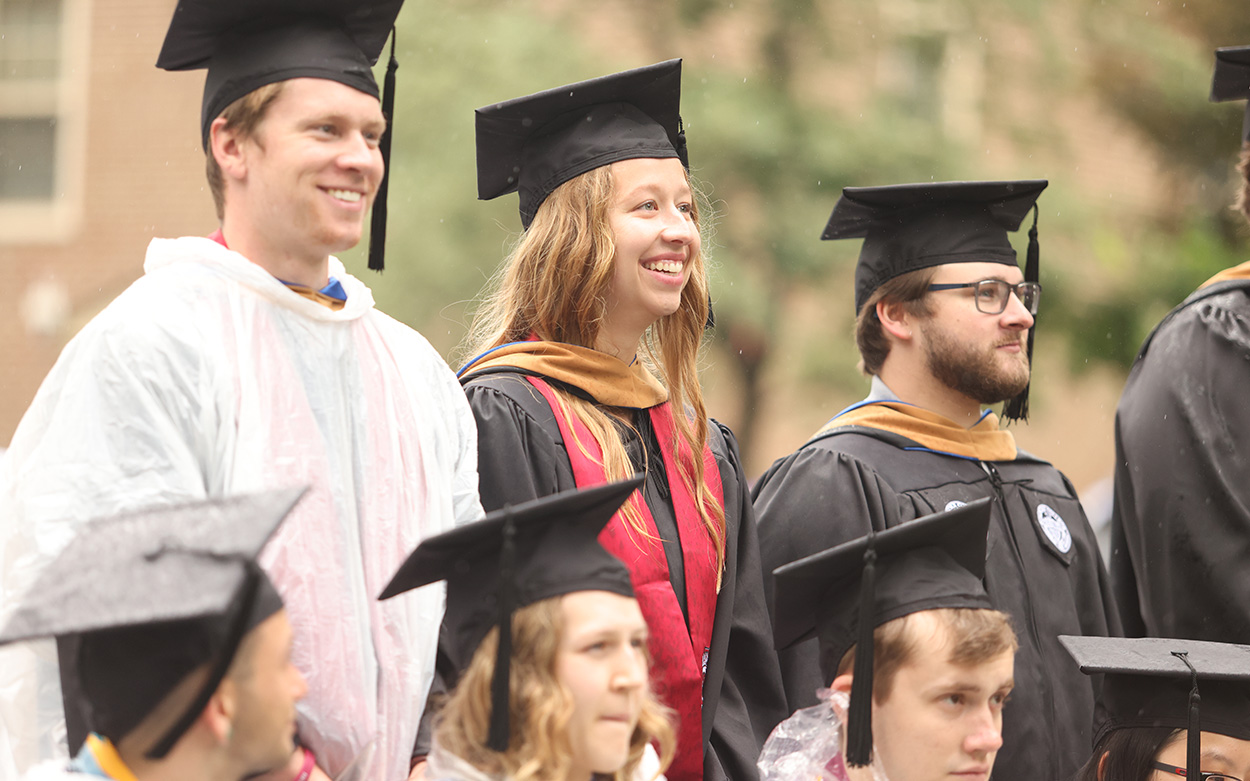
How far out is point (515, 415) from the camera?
3430mm

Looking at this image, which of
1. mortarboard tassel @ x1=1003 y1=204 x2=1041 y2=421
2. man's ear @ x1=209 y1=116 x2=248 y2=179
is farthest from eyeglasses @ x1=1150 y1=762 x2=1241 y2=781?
man's ear @ x1=209 y1=116 x2=248 y2=179

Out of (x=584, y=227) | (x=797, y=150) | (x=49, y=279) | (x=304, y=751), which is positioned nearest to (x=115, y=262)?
(x=49, y=279)

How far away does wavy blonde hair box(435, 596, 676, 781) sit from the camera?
2.50 m

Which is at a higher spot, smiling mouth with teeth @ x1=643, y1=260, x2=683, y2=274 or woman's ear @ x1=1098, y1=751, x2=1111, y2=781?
smiling mouth with teeth @ x1=643, y1=260, x2=683, y2=274

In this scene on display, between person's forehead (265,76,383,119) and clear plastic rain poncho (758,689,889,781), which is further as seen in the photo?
clear plastic rain poncho (758,689,889,781)

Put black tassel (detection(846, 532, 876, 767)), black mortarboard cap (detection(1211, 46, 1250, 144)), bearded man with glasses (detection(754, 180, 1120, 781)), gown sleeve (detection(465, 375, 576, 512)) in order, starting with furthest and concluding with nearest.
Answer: black mortarboard cap (detection(1211, 46, 1250, 144))
bearded man with glasses (detection(754, 180, 1120, 781))
gown sleeve (detection(465, 375, 576, 512))
black tassel (detection(846, 532, 876, 767))

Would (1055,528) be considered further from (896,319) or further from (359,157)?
(359,157)

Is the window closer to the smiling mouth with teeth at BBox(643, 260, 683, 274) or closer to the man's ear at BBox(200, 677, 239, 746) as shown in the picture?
the smiling mouth with teeth at BBox(643, 260, 683, 274)

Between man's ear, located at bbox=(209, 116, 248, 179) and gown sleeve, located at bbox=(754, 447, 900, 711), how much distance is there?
2.02 meters

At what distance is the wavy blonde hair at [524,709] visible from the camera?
2.50 m

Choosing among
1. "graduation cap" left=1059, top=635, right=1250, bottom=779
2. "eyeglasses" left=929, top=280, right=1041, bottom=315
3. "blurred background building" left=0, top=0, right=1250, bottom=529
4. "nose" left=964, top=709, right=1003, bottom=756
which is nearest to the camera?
"nose" left=964, top=709, right=1003, bottom=756

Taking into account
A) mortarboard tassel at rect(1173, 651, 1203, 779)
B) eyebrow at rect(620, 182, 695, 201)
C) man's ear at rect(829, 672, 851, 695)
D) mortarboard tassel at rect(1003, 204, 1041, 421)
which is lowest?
mortarboard tassel at rect(1173, 651, 1203, 779)

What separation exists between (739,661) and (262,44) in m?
2.00

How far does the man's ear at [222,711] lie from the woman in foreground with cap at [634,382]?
1.21 meters
